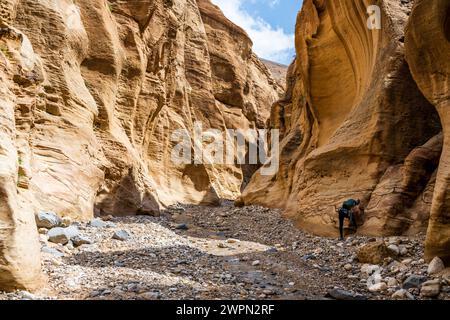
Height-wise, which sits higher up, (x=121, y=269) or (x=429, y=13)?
(x=429, y=13)

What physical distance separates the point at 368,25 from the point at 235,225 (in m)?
8.31

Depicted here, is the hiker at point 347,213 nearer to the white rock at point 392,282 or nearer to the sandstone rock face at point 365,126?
the sandstone rock face at point 365,126

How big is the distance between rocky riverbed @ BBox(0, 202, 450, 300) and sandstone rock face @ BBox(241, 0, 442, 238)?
43.0 inches

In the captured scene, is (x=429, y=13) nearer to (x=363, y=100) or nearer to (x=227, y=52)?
(x=363, y=100)

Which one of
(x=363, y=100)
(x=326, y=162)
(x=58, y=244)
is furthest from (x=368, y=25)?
(x=58, y=244)

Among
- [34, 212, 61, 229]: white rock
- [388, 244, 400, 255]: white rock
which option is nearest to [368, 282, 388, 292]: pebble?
[388, 244, 400, 255]: white rock

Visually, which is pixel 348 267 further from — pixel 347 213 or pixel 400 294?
pixel 347 213

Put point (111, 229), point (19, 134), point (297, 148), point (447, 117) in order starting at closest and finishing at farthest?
point (447, 117), point (19, 134), point (111, 229), point (297, 148)

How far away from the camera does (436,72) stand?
7984 mm

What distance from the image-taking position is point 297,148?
19.7 meters

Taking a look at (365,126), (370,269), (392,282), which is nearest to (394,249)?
(370,269)

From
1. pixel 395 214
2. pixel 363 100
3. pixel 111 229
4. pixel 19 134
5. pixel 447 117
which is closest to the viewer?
pixel 447 117

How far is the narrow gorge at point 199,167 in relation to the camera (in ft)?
21.5

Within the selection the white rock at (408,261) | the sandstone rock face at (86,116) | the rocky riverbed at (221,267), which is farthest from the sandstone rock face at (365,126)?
→ the sandstone rock face at (86,116)
